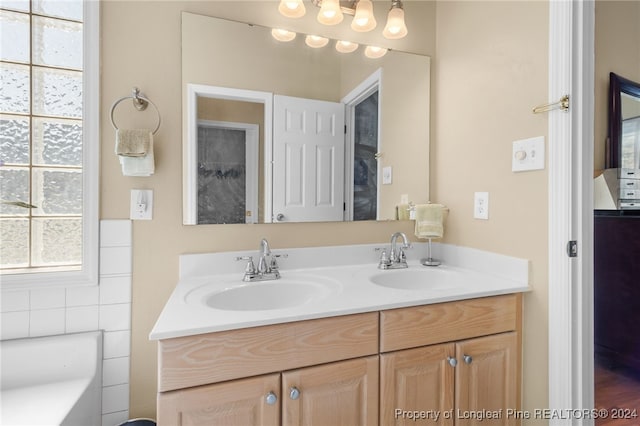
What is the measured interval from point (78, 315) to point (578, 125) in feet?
6.67

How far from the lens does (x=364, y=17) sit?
1.53 meters

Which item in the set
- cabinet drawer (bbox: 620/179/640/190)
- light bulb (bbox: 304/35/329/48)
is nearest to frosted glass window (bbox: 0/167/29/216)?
light bulb (bbox: 304/35/329/48)

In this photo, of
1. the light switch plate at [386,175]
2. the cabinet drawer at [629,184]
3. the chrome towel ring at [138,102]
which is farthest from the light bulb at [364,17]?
the cabinet drawer at [629,184]

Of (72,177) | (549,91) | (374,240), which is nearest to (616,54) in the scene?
(549,91)

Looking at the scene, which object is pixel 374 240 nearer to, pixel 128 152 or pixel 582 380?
pixel 582 380

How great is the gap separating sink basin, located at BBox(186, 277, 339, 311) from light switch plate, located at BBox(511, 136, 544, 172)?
89 cm

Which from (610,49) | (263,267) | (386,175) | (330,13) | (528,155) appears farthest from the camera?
(610,49)

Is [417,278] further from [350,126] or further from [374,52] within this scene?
[374,52]

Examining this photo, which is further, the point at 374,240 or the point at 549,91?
the point at 374,240

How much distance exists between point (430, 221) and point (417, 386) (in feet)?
2.59

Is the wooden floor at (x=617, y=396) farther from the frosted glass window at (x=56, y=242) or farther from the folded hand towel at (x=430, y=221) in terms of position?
the frosted glass window at (x=56, y=242)

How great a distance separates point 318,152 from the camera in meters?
1.56

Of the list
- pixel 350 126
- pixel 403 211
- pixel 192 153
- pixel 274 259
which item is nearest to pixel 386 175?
pixel 403 211

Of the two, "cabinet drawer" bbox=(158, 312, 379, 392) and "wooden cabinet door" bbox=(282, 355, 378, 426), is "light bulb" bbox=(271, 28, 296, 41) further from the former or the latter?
"wooden cabinet door" bbox=(282, 355, 378, 426)
